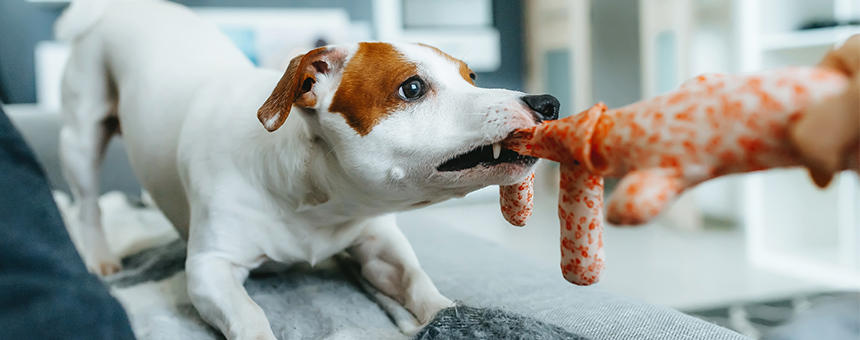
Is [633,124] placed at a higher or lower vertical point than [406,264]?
higher

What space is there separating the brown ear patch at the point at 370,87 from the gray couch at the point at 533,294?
1.06ft

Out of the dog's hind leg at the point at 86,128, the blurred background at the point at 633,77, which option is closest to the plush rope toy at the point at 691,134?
the blurred background at the point at 633,77

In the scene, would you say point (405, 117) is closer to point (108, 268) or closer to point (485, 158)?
point (485, 158)

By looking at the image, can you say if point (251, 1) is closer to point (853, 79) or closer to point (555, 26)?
point (555, 26)

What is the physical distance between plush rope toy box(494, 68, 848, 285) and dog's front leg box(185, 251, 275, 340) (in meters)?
0.51

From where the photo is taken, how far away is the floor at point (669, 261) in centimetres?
235

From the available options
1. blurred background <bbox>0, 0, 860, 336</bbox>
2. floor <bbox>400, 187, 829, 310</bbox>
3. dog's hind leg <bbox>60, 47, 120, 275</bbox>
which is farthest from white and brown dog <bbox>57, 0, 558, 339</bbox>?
floor <bbox>400, 187, 829, 310</bbox>

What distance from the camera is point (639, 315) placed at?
906 millimetres

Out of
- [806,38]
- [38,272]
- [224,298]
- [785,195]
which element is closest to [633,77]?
[785,195]

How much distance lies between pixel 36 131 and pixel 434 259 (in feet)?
6.00

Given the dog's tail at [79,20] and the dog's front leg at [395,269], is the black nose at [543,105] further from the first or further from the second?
the dog's tail at [79,20]

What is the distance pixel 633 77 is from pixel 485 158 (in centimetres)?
451

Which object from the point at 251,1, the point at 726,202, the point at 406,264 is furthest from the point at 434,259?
the point at 251,1

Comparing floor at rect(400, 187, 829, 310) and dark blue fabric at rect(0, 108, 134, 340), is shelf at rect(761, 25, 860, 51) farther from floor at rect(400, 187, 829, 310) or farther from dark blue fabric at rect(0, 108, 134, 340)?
dark blue fabric at rect(0, 108, 134, 340)
